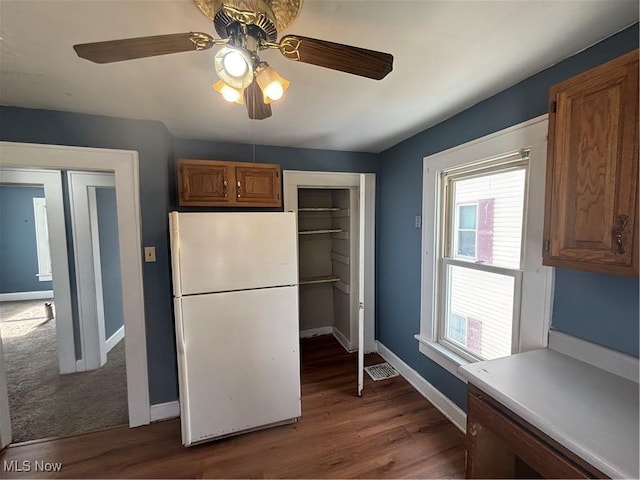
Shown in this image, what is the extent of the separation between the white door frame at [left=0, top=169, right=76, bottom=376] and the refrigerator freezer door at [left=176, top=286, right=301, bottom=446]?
184 cm

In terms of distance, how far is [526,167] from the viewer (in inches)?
58.7

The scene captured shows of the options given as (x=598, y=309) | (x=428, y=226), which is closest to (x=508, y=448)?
(x=598, y=309)

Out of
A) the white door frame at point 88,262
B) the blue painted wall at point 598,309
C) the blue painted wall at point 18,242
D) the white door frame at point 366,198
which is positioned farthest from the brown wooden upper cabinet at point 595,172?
the blue painted wall at point 18,242

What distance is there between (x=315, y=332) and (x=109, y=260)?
2.74 metres

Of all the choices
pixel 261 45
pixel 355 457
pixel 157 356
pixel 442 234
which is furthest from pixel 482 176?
pixel 157 356

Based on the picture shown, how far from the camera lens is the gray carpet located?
6.60 ft

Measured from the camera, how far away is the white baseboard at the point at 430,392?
6.34ft

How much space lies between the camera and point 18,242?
5.04m

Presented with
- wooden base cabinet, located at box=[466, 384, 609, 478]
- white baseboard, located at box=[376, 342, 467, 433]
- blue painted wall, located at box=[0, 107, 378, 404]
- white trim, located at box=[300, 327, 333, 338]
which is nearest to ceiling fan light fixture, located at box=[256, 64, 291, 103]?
blue painted wall, located at box=[0, 107, 378, 404]

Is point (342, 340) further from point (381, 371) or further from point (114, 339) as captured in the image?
point (114, 339)

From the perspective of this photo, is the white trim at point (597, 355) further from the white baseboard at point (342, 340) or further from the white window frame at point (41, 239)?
the white window frame at point (41, 239)

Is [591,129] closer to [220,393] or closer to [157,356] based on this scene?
[220,393]

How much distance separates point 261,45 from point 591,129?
4.05 ft

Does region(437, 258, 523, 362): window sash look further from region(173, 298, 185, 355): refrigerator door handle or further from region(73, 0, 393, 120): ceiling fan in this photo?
region(173, 298, 185, 355): refrigerator door handle
